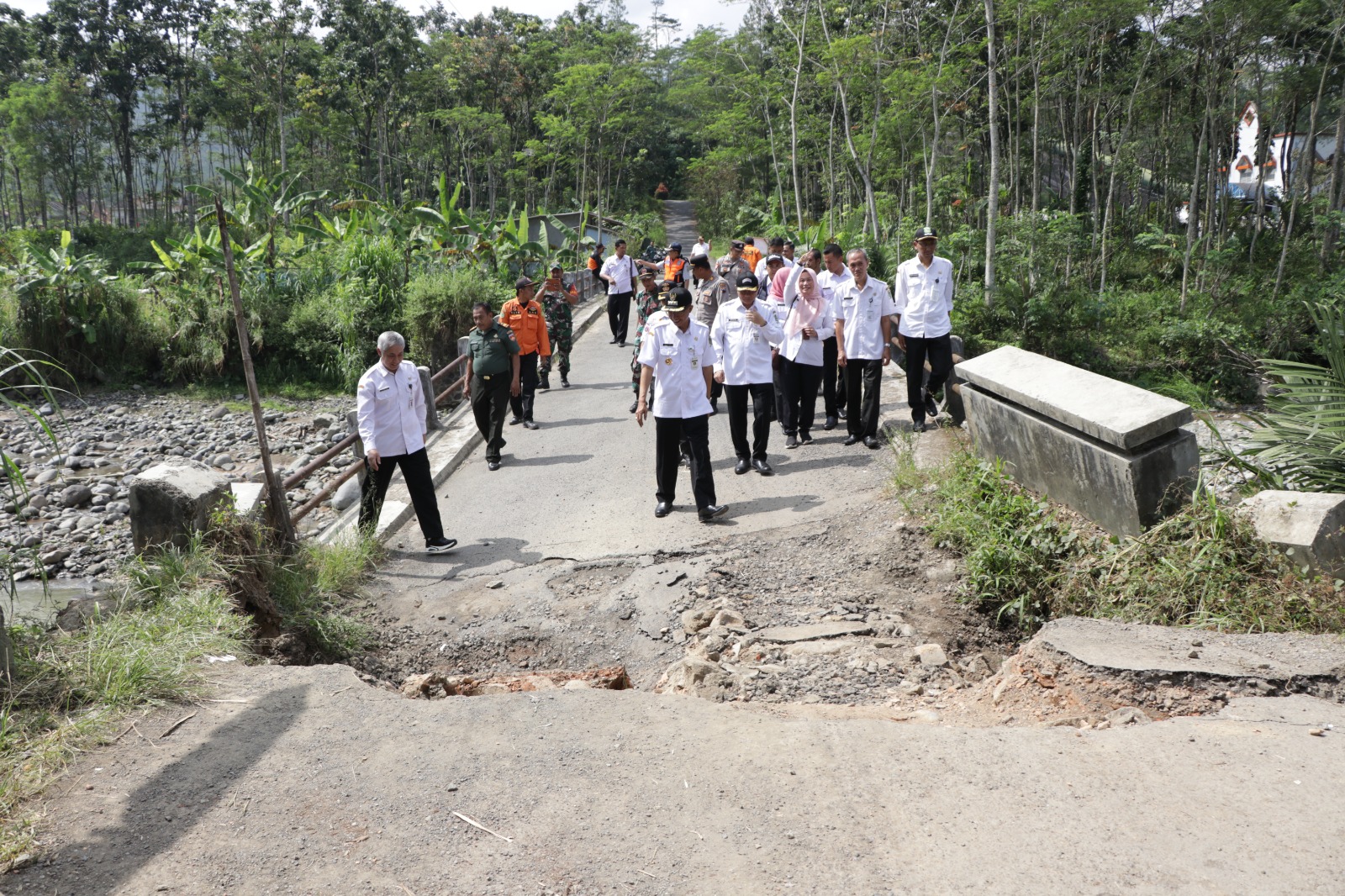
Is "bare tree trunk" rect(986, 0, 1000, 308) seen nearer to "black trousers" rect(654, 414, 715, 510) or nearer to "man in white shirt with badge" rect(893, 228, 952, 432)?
"man in white shirt with badge" rect(893, 228, 952, 432)

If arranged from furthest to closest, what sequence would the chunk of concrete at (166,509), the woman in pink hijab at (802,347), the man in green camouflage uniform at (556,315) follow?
the man in green camouflage uniform at (556,315) < the woman in pink hijab at (802,347) < the chunk of concrete at (166,509)

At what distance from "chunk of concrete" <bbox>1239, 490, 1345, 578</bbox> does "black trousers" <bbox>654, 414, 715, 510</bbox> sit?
3.82 m

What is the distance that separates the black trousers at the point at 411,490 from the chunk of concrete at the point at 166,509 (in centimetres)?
168

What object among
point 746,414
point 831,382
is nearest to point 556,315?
point 831,382

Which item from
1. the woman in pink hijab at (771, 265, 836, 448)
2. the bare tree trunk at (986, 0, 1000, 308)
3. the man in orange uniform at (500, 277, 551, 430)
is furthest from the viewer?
the bare tree trunk at (986, 0, 1000, 308)

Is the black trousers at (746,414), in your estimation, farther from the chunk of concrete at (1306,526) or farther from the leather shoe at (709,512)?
the chunk of concrete at (1306,526)

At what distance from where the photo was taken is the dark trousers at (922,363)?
367 inches

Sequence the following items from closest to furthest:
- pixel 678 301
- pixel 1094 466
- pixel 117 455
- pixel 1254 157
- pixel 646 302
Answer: pixel 1094 466 < pixel 678 301 < pixel 646 302 < pixel 117 455 < pixel 1254 157

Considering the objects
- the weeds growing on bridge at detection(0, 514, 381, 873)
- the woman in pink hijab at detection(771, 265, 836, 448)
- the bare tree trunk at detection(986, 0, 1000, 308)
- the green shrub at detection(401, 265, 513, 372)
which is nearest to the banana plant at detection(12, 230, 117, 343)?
the green shrub at detection(401, 265, 513, 372)

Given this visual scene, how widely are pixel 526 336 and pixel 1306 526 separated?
834 centimetres

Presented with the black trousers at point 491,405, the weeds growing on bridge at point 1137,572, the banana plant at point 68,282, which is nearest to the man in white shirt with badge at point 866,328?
the weeds growing on bridge at point 1137,572

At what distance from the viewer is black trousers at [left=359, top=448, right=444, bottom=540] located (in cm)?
777

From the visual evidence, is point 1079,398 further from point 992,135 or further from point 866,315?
point 992,135

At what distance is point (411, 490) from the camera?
308 inches
